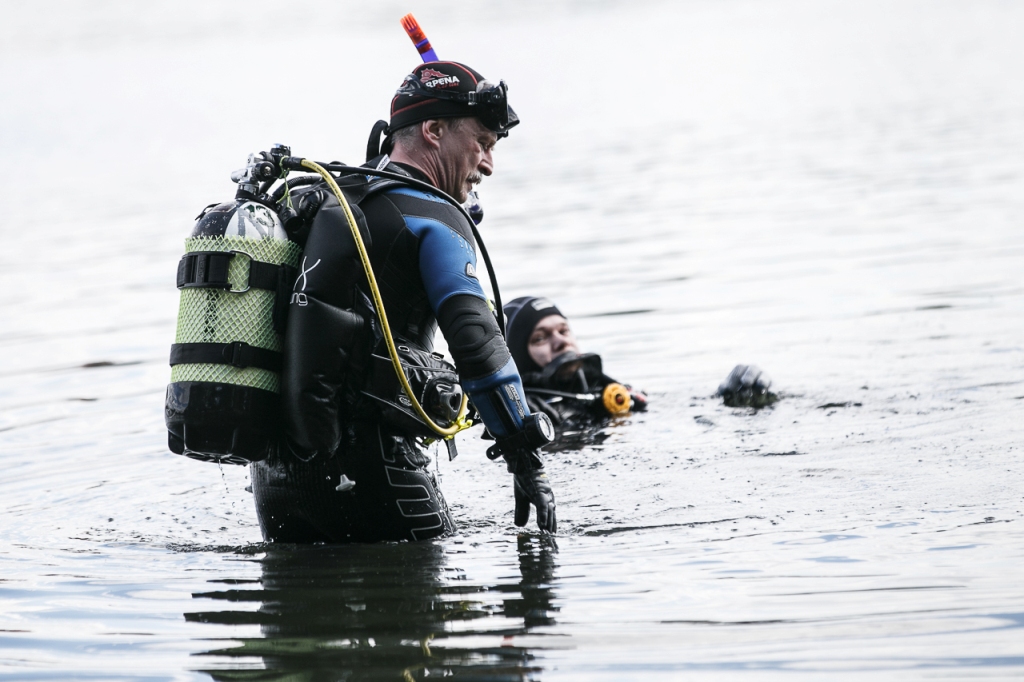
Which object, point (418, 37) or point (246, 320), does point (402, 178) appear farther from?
point (418, 37)

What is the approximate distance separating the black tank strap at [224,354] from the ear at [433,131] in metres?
1.01

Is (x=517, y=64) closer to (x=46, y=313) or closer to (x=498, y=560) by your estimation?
(x=46, y=313)

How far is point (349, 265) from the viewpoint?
387cm

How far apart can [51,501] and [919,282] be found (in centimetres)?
737

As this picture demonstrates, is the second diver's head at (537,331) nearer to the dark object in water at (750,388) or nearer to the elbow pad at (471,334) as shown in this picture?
the dark object in water at (750,388)

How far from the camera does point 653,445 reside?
6.63 metres

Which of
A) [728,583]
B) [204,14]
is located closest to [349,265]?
[728,583]

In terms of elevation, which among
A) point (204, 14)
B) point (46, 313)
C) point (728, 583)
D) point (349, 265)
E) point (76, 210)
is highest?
point (204, 14)

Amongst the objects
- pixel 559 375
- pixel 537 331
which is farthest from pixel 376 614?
pixel 537 331

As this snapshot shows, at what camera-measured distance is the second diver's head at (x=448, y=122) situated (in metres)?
4.27

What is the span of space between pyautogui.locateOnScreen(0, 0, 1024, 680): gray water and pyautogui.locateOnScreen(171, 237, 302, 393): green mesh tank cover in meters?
0.78

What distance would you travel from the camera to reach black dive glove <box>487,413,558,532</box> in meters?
3.98

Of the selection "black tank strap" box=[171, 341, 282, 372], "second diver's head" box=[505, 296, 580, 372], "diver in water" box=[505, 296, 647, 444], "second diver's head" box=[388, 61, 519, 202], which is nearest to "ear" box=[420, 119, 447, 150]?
"second diver's head" box=[388, 61, 519, 202]

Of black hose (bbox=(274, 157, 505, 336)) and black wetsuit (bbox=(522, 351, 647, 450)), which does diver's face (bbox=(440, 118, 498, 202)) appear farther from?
black wetsuit (bbox=(522, 351, 647, 450))
